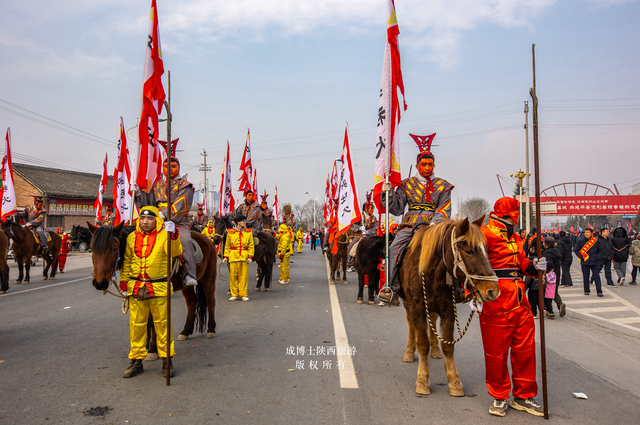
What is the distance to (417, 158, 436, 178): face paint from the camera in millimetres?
6215

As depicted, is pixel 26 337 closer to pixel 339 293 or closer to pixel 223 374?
pixel 223 374

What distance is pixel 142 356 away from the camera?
16.3ft

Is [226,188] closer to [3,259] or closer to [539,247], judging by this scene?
[3,259]

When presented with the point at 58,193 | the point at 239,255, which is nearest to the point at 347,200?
the point at 239,255

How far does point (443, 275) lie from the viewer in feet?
14.5

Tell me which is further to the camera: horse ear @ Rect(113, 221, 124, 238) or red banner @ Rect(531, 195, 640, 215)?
red banner @ Rect(531, 195, 640, 215)

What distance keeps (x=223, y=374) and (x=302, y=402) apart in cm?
125

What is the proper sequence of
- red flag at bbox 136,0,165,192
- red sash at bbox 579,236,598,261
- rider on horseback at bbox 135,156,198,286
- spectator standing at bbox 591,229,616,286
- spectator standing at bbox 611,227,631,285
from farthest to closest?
spectator standing at bbox 611,227,631,285
spectator standing at bbox 591,229,616,286
red sash at bbox 579,236,598,261
red flag at bbox 136,0,165,192
rider on horseback at bbox 135,156,198,286

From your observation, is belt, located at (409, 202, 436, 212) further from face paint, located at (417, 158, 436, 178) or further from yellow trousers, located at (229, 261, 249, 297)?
yellow trousers, located at (229, 261, 249, 297)

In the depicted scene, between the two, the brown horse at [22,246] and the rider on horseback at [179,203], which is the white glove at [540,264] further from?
the brown horse at [22,246]

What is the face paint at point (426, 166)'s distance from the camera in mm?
6215

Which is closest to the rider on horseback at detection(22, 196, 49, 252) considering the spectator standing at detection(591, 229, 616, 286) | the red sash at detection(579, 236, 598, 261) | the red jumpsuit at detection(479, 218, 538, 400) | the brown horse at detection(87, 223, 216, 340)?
the brown horse at detection(87, 223, 216, 340)

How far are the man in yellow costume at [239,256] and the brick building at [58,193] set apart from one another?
34.7 meters

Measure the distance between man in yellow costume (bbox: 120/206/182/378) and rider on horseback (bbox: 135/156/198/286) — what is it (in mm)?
852
